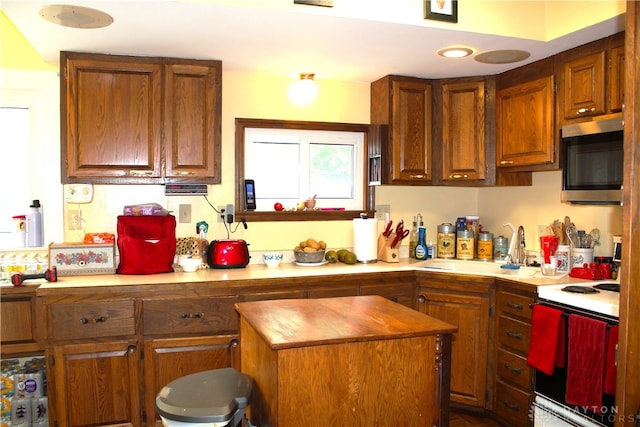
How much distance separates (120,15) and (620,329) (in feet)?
8.32

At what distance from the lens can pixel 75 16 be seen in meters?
2.39

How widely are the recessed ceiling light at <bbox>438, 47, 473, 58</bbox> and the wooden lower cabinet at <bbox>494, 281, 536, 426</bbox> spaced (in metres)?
1.37

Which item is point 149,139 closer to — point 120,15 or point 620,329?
point 120,15

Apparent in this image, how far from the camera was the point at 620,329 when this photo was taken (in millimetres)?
1937

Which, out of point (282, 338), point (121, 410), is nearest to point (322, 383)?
point (282, 338)

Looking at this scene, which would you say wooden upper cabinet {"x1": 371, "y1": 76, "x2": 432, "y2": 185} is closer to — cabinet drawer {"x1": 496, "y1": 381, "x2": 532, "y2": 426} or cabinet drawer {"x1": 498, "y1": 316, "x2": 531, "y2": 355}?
cabinet drawer {"x1": 498, "y1": 316, "x2": 531, "y2": 355}

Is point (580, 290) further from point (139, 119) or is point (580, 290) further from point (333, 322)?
point (139, 119)

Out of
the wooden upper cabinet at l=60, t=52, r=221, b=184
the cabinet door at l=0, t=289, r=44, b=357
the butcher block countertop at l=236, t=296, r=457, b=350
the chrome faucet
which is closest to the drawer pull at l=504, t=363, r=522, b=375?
the chrome faucet

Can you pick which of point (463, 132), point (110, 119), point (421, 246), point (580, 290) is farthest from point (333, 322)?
point (463, 132)

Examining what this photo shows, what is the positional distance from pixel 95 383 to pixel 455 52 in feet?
8.92

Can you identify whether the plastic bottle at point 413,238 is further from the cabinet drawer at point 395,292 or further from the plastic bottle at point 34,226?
the plastic bottle at point 34,226

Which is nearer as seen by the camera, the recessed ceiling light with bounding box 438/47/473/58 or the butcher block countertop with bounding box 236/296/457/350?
the butcher block countertop with bounding box 236/296/457/350

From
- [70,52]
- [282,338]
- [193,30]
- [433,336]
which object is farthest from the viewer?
[70,52]

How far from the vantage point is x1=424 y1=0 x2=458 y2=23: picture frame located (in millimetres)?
2551
